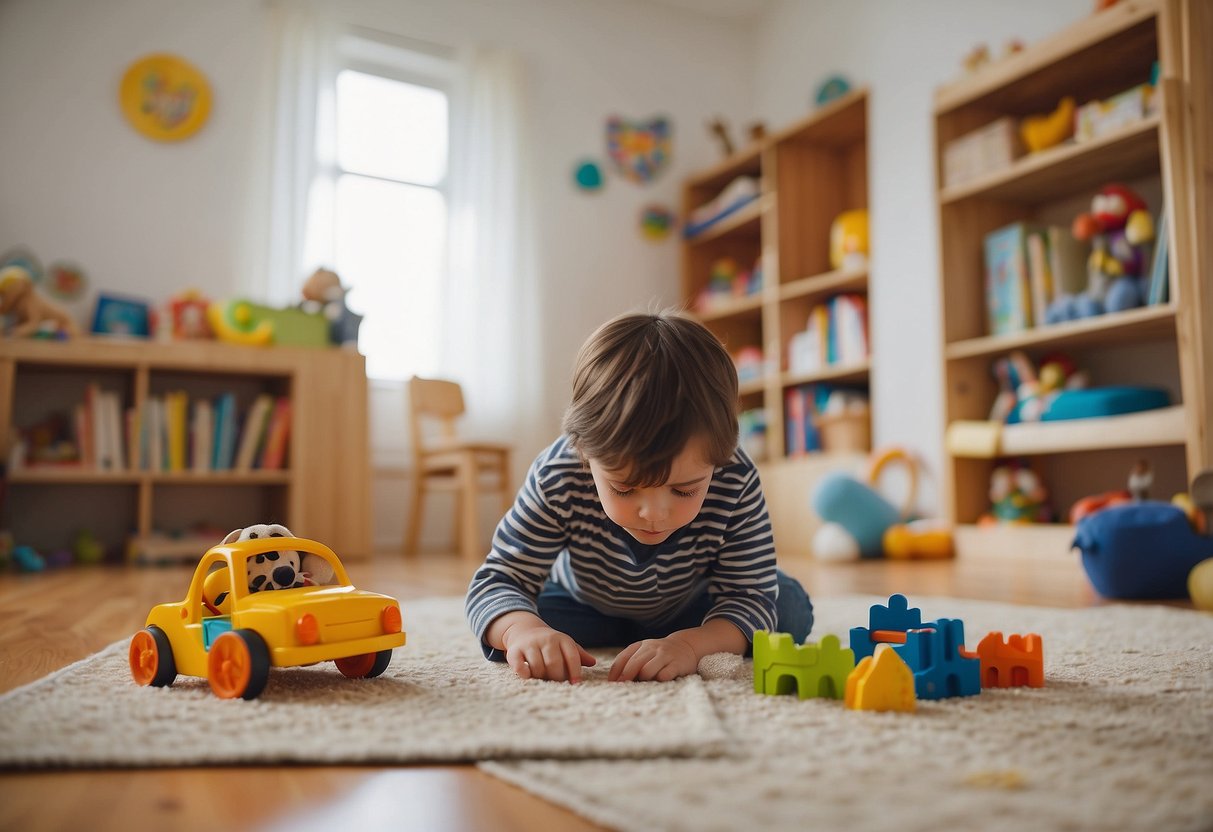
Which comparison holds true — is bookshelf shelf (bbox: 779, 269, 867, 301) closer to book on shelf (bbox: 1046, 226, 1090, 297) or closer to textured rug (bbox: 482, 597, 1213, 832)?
book on shelf (bbox: 1046, 226, 1090, 297)

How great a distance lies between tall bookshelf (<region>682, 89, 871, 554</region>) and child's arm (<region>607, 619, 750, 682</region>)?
2.52 meters

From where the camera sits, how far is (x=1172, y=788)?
1.74ft

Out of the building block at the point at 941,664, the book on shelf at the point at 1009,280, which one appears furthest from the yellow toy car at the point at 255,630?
the book on shelf at the point at 1009,280

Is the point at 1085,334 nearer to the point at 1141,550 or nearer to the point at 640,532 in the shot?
the point at 1141,550

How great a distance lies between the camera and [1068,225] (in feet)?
9.49

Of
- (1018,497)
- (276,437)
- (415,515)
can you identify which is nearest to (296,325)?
(276,437)

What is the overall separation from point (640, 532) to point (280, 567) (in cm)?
34

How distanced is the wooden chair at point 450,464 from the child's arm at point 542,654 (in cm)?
217

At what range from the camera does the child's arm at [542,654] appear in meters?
0.88

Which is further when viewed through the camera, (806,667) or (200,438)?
(200,438)

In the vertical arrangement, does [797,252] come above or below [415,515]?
above

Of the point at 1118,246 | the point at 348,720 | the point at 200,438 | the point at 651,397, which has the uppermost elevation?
the point at 1118,246

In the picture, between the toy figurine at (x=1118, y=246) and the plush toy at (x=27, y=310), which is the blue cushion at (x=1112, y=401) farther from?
the plush toy at (x=27, y=310)

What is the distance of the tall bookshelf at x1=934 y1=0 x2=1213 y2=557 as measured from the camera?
87.2 inches
